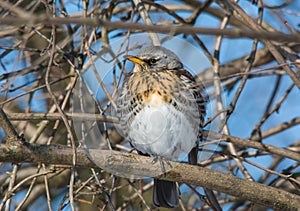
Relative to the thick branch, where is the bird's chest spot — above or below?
above

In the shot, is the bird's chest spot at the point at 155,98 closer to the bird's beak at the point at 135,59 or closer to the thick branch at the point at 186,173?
the bird's beak at the point at 135,59

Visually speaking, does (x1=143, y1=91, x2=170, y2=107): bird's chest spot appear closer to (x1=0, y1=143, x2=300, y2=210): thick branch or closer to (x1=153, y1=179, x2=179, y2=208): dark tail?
(x1=0, y1=143, x2=300, y2=210): thick branch

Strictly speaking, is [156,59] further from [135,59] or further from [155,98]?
[155,98]

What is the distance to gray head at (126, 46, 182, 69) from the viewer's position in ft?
10.2

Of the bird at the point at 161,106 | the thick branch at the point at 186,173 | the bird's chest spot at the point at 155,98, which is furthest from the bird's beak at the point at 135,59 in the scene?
the thick branch at the point at 186,173

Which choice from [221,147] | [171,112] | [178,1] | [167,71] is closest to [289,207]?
[171,112]

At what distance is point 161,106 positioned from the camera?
3.04 metres

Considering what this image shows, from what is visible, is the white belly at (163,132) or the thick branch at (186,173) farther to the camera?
the white belly at (163,132)

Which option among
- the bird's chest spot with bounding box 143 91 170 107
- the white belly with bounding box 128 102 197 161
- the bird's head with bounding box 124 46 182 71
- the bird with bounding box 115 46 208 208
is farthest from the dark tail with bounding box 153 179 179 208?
the bird's head with bounding box 124 46 182 71

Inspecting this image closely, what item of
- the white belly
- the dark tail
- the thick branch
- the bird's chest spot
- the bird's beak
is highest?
the bird's beak

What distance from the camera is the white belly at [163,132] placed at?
304 centimetres

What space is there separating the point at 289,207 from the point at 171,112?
33.8 inches

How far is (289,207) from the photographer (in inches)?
105

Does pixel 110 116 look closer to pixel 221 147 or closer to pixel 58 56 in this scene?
pixel 58 56
